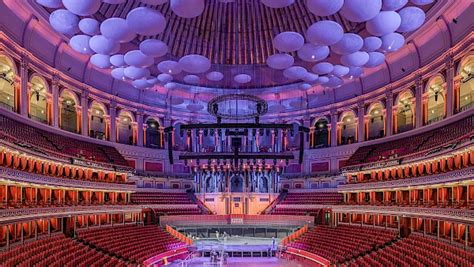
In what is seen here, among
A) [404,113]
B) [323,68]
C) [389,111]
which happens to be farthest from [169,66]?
[404,113]

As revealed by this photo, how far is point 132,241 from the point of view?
75.4ft

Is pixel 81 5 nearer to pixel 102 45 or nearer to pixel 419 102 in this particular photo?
pixel 102 45

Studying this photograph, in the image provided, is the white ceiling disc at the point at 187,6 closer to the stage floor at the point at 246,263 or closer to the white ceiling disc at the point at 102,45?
the white ceiling disc at the point at 102,45

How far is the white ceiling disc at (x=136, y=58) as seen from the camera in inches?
586

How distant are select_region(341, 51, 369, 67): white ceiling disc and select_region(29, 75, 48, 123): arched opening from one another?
17.9 metres

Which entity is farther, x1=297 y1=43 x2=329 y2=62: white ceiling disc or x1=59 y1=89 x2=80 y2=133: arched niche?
x1=59 y1=89 x2=80 y2=133: arched niche

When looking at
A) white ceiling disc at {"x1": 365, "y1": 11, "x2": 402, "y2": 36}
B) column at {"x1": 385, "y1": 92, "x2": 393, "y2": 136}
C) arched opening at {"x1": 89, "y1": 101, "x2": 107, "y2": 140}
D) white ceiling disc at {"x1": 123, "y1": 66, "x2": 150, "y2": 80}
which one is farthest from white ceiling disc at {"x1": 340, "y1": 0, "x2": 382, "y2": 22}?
arched opening at {"x1": 89, "y1": 101, "x2": 107, "y2": 140}

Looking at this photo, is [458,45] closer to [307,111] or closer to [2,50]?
[307,111]

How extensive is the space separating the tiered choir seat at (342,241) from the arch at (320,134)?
862cm

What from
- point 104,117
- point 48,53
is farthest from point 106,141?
point 48,53

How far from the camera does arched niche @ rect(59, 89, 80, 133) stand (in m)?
28.3

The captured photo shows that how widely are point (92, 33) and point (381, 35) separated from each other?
944cm

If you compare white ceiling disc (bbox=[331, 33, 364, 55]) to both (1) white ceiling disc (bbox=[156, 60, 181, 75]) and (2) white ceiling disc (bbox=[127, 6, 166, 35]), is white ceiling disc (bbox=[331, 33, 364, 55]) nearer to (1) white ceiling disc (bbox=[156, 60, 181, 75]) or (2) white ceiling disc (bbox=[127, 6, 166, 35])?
(2) white ceiling disc (bbox=[127, 6, 166, 35])

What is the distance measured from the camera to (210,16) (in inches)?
907
